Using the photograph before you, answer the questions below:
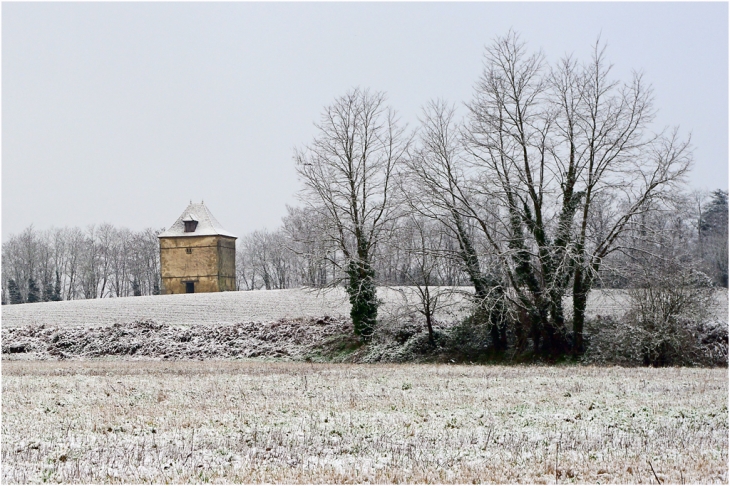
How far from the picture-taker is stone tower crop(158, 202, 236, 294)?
2827 inches

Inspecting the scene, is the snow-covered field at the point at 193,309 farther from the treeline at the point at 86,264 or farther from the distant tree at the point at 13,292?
the treeline at the point at 86,264

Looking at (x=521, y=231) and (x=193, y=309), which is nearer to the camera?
(x=521, y=231)

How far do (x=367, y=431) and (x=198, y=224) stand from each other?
2592 inches

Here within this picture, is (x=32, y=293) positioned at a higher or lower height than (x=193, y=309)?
higher

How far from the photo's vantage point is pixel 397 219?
3325 cm

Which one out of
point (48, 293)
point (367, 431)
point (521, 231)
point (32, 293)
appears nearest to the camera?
point (367, 431)

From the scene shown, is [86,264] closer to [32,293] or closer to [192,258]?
[32,293]

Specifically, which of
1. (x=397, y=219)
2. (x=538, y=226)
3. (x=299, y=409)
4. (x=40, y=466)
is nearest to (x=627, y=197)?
(x=538, y=226)

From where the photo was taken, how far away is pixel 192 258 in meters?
72.6

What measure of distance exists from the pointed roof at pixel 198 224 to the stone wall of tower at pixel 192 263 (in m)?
0.56

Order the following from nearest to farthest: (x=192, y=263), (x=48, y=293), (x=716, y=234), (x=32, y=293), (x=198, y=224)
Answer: (x=192, y=263) → (x=198, y=224) → (x=716, y=234) → (x=32, y=293) → (x=48, y=293)

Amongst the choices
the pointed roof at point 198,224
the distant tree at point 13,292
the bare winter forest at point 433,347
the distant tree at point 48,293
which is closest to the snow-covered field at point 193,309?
the bare winter forest at point 433,347

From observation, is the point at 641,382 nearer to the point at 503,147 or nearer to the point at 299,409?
the point at 299,409

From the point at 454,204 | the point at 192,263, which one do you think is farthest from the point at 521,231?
the point at 192,263
